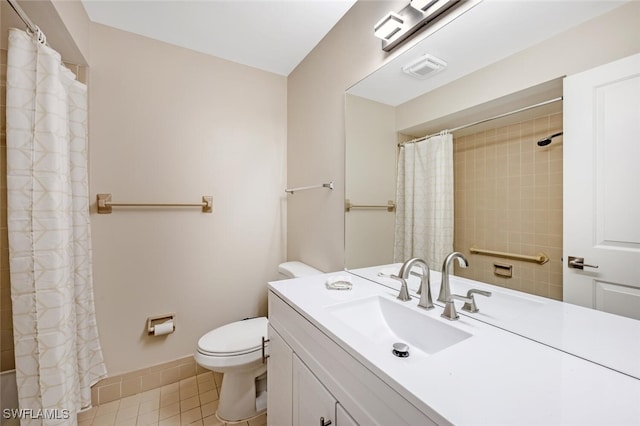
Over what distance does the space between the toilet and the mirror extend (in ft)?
2.74

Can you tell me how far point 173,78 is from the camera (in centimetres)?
177

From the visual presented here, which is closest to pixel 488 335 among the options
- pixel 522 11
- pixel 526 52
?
pixel 526 52

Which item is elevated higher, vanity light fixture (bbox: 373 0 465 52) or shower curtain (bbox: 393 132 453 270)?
vanity light fixture (bbox: 373 0 465 52)

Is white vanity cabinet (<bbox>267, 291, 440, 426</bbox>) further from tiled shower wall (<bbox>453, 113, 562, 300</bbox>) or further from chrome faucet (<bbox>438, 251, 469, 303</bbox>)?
tiled shower wall (<bbox>453, 113, 562, 300</bbox>)

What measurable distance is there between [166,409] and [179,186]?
1.37m

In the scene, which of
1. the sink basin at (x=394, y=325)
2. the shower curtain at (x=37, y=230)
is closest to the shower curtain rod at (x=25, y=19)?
the shower curtain at (x=37, y=230)

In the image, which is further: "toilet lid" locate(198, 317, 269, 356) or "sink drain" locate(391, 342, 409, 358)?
"toilet lid" locate(198, 317, 269, 356)

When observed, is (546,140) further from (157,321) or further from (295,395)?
(157,321)

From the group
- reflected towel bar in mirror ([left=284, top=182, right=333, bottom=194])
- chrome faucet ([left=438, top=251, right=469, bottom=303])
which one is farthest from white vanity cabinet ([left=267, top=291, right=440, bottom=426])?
reflected towel bar in mirror ([left=284, top=182, right=333, bottom=194])

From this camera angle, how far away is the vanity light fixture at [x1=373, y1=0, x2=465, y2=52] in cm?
103

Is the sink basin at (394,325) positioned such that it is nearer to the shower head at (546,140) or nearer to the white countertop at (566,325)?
the white countertop at (566,325)

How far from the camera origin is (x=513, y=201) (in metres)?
0.82

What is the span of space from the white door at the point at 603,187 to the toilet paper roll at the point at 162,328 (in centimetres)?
201

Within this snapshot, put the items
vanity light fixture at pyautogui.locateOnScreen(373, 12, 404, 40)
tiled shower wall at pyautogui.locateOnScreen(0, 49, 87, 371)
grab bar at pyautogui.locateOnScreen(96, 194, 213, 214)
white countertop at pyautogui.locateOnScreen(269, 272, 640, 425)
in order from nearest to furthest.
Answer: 1. white countertop at pyautogui.locateOnScreen(269, 272, 640, 425)
2. vanity light fixture at pyautogui.locateOnScreen(373, 12, 404, 40)
3. tiled shower wall at pyautogui.locateOnScreen(0, 49, 87, 371)
4. grab bar at pyautogui.locateOnScreen(96, 194, 213, 214)
